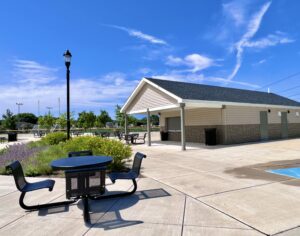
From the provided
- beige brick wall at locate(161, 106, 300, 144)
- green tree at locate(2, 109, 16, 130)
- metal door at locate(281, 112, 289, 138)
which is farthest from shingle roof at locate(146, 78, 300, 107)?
green tree at locate(2, 109, 16, 130)

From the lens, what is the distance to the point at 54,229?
12.0 ft

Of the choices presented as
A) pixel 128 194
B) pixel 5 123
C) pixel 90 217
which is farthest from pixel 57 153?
pixel 5 123

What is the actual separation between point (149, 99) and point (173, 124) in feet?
14.3

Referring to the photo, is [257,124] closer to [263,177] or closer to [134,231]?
[263,177]

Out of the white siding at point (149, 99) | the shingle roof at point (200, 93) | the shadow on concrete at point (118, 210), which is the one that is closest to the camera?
the shadow on concrete at point (118, 210)

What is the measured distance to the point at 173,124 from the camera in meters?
20.9

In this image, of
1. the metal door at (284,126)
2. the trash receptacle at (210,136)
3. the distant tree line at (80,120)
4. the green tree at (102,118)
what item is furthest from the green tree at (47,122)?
the metal door at (284,126)

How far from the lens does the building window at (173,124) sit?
20234 mm

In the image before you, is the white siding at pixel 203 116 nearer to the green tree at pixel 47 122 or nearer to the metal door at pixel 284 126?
the metal door at pixel 284 126

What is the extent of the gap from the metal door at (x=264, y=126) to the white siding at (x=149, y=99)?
836 cm

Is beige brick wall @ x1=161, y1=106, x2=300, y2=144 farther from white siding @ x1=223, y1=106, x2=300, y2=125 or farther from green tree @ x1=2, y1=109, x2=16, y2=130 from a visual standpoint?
green tree @ x1=2, y1=109, x2=16, y2=130

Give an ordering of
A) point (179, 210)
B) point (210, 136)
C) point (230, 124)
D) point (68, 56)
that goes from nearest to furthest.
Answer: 1. point (179, 210)
2. point (68, 56)
3. point (210, 136)
4. point (230, 124)

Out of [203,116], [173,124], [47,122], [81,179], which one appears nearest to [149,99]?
[203,116]

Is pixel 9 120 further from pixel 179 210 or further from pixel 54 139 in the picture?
pixel 179 210
